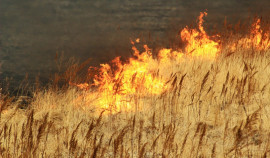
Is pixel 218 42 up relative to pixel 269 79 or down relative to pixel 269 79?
up

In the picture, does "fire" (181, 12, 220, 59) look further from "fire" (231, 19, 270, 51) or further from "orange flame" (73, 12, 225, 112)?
"fire" (231, 19, 270, 51)

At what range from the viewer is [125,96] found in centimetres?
475

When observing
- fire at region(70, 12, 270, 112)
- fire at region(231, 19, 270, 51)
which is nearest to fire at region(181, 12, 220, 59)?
fire at region(70, 12, 270, 112)

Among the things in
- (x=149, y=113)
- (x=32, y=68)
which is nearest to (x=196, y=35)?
(x=149, y=113)

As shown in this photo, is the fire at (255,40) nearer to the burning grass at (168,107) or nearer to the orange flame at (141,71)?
the burning grass at (168,107)

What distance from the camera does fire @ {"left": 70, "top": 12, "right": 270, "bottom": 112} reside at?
4406mm

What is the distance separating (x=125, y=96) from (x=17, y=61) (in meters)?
5.59

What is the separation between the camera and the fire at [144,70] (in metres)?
4.41

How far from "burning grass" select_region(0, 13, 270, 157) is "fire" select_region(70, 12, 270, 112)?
2 cm

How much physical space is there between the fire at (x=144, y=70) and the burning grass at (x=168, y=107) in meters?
0.02

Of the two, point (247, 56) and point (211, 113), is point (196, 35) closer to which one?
point (247, 56)

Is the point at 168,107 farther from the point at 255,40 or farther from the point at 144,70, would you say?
the point at 255,40

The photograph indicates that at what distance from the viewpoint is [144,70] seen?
5.32m

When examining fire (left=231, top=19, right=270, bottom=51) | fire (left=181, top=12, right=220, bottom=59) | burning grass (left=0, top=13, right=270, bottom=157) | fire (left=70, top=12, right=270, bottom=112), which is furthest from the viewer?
fire (left=181, top=12, right=220, bottom=59)
